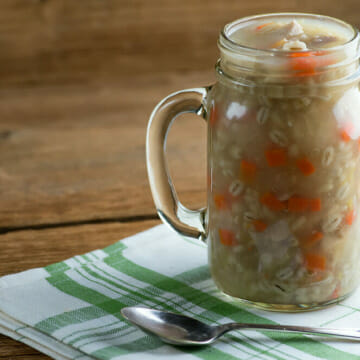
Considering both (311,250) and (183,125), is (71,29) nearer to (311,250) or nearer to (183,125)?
(183,125)

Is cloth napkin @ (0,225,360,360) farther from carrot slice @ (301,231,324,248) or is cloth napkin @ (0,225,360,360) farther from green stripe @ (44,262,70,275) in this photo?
carrot slice @ (301,231,324,248)

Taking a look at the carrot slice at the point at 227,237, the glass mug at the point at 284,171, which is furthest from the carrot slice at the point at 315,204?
the carrot slice at the point at 227,237

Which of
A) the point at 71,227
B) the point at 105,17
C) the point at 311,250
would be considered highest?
the point at 105,17

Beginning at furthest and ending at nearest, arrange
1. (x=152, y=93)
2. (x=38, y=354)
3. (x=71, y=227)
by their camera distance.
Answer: (x=152, y=93)
(x=71, y=227)
(x=38, y=354)

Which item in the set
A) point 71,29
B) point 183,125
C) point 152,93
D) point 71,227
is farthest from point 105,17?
point 71,227

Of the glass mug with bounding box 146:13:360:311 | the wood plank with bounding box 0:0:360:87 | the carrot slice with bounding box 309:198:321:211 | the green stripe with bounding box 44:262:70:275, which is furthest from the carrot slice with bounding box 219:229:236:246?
the wood plank with bounding box 0:0:360:87

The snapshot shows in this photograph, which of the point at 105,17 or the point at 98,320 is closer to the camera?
the point at 98,320

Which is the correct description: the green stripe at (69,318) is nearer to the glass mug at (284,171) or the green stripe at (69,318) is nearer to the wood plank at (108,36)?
the glass mug at (284,171)
